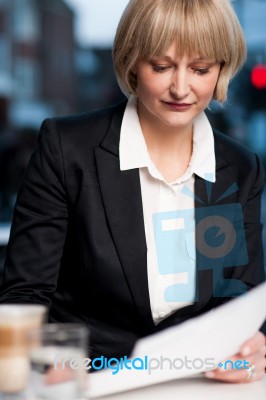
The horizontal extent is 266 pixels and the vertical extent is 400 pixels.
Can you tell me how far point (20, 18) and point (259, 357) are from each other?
16299 millimetres

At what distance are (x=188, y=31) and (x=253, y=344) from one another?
0.67m

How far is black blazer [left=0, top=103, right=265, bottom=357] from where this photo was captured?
1687mm

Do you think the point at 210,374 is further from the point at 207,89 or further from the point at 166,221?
the point at 207,89

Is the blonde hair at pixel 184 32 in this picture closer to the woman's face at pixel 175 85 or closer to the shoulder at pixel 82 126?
the woman's face at pixel 175 85

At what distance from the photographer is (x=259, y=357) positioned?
1.45m

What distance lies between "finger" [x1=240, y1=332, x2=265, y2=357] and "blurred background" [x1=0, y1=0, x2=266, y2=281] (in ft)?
17.8

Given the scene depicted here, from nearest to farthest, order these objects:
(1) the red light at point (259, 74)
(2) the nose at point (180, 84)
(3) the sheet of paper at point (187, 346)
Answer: (3) the sheet of paper at point (187, 346) < (2) the nose at point (180, 84) < (1) the red light at point (259, 74)

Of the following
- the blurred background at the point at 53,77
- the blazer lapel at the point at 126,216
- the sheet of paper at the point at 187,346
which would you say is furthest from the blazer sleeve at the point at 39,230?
the blurred background at the point at 53,77

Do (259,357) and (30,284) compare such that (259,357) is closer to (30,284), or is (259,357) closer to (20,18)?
(30,284)

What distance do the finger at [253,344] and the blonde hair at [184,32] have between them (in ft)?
2.01

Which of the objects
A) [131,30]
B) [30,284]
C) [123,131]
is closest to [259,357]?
[30,284]

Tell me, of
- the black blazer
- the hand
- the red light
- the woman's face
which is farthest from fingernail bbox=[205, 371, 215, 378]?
the red light

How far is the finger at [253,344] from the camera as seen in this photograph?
1.41 m

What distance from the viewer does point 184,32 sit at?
1.60 m
